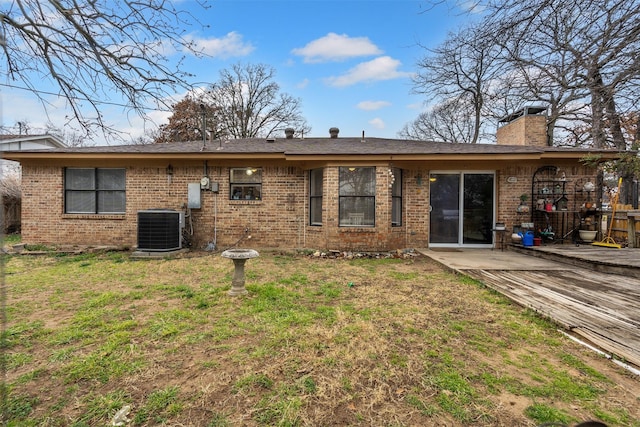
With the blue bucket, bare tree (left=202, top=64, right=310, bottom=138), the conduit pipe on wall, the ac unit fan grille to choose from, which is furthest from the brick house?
bare tree (left=202, top=64, right=310, bottom=138)

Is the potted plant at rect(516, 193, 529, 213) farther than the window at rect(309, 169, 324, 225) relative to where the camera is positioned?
No

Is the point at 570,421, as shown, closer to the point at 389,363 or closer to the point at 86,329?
the point at 389,363

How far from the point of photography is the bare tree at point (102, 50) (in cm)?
279

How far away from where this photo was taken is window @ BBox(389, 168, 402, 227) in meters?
7.62

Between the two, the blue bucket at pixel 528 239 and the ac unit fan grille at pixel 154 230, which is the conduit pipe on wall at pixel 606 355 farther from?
the ac unit fan grille at pixel 154 230

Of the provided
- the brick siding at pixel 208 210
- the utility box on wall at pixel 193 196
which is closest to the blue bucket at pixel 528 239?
the brick siding at pixel 208 210

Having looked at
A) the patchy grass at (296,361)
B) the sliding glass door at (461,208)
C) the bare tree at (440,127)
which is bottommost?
the patchy grass at (296,361)

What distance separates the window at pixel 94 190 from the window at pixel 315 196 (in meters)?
5.34

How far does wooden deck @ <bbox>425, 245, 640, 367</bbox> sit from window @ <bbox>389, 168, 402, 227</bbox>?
1306 mm

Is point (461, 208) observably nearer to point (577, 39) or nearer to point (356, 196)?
point (356, 196)

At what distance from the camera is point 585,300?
3.65 metres

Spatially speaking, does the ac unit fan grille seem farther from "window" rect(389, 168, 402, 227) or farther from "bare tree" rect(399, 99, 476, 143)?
"bare tree" rect(399, 99, 476, 143)

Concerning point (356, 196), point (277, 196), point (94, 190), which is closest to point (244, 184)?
point (277, 196)

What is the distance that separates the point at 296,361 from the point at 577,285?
14.9 feet
